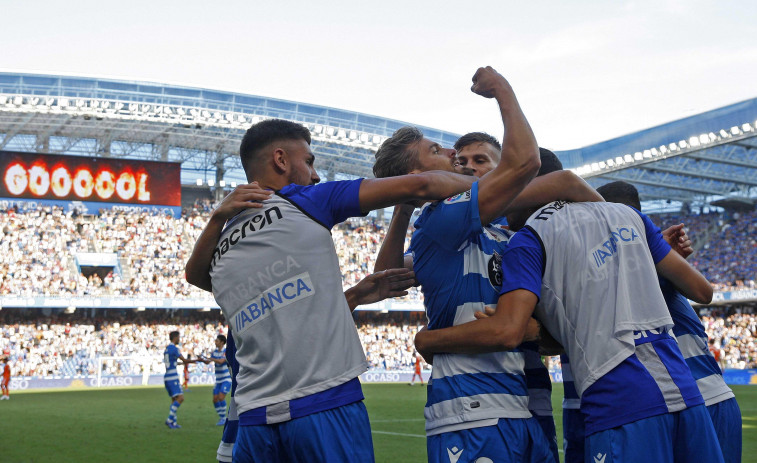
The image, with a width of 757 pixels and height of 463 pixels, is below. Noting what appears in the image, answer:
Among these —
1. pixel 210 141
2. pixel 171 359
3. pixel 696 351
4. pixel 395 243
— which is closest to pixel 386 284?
pixel 395 243

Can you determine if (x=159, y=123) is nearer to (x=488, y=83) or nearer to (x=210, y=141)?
(x=210, y=141)

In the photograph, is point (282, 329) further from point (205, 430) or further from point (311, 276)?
point (205, 430)

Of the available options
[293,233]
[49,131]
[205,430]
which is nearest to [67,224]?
[49,131]

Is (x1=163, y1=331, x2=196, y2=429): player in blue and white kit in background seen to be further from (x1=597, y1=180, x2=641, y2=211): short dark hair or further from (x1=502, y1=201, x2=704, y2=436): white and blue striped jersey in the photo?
(x1=502, y1=201, x2=704, y2=436): white and blue striped jersey

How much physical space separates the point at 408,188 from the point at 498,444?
1.13 meters

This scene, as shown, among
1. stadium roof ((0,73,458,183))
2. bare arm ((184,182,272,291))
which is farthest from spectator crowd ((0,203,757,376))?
bare arm ((184,182,272,291))

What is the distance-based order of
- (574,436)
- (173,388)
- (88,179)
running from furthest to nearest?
(88,179) < (173,388) < (574,436)

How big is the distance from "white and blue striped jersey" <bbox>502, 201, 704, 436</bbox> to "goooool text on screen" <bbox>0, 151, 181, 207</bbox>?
39077 millimetres

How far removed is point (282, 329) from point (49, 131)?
142ft

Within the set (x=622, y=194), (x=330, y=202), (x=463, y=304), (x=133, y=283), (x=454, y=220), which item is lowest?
(x=463, y=304)

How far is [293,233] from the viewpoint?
303 centimetres

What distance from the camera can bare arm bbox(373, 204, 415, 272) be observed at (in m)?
3.71

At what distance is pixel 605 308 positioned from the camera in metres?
2.78

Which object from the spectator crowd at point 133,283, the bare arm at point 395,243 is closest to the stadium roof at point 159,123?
the spectator crowd at point 133,283
